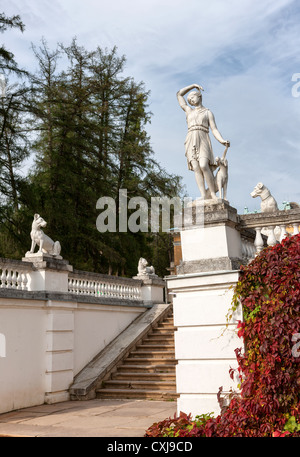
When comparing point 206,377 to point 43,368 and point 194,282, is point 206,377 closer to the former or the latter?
point 194,282

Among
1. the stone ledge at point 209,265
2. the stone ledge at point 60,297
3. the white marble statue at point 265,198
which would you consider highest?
the white marble statue at point 265,198

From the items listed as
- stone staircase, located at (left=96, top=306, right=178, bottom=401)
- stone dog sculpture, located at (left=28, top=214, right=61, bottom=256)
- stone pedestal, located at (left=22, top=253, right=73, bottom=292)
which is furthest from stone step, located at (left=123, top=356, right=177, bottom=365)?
stone dog sculpture, located at (left=28, top=214, right=61, bottom=256)

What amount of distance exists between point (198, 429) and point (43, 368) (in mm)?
6037

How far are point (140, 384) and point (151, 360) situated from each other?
3.49 ft

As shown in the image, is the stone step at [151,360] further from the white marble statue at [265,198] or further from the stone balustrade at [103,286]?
the white marble statue at [265,198]

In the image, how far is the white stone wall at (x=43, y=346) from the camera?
957 cm

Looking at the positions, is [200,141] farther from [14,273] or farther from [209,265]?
[14,273]

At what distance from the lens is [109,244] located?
69.2 feet

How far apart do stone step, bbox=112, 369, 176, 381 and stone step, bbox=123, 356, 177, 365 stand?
1.35 ft

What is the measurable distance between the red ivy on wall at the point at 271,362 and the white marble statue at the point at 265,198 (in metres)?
2.84

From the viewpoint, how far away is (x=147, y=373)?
1156cm

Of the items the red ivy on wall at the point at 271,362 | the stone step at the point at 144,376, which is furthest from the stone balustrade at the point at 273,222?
the stone step at the point at 144,376

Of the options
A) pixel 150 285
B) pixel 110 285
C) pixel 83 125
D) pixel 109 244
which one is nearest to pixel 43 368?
pixel 110 285

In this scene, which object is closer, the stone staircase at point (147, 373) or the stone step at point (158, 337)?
the stone staircase at point (147, 373)
